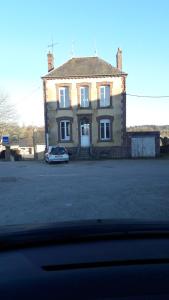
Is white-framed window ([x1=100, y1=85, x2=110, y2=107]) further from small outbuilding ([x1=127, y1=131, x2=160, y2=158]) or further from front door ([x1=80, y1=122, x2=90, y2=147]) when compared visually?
small outbuilding ([x1=127, y1=131, x2=160, y2=158])

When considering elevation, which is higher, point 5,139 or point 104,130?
point 104,130

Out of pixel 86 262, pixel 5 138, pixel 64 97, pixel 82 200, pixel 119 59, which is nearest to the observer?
pixel 86 262

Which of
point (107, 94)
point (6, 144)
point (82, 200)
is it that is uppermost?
point (107, 94)

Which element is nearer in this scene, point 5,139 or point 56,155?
point 56,155

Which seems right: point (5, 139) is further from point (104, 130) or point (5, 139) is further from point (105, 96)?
point (105, 96)

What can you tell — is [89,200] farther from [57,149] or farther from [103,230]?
[57,149]

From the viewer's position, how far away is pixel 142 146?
38.2 metres

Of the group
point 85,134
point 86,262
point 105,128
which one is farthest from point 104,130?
point 86,262

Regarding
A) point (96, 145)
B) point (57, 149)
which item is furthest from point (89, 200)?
point (96, 145)

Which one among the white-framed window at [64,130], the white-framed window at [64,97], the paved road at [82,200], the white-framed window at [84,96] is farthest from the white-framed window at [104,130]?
the paved road at [82,200]

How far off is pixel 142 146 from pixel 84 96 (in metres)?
7.18

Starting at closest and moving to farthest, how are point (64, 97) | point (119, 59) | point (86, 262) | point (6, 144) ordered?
point (86, 262) < point (64, 97) < point (6, 144) < point (119, 59)

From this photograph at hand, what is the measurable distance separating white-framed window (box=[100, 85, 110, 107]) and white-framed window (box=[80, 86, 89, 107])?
1321mm

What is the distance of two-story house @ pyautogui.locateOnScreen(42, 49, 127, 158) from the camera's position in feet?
125
